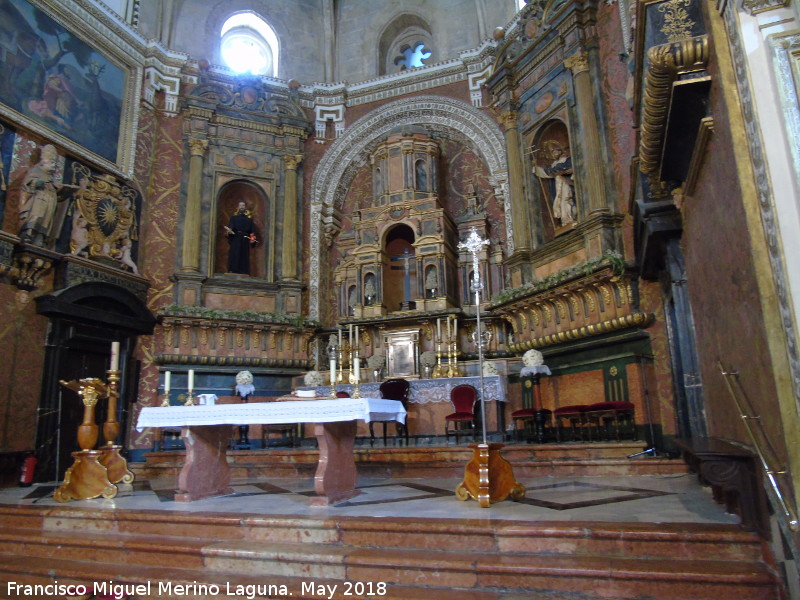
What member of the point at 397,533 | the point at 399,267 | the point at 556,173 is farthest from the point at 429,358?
the point at 397,533

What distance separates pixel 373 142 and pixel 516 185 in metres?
4.43

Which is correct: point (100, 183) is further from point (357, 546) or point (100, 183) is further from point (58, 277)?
point (357, 546)

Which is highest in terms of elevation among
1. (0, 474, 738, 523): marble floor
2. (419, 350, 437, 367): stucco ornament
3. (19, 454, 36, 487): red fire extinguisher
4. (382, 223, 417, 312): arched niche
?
(382, 223, 417, 312): arched niche

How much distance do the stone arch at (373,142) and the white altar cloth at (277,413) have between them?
7717mm

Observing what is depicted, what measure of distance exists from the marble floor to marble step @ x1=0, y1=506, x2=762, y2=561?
0.25m

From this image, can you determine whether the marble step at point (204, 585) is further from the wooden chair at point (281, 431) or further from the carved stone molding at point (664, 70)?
the wooden chair at point (281, 431)

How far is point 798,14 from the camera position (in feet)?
9.59

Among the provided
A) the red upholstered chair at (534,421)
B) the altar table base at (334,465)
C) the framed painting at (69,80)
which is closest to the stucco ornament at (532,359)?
the red upholstered chair at (534,421)

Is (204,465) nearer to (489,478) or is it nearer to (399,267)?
(489,478)

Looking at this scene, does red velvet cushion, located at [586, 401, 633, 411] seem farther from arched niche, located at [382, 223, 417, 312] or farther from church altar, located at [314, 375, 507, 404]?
arched niche, located at [382, 223, 417, 312]

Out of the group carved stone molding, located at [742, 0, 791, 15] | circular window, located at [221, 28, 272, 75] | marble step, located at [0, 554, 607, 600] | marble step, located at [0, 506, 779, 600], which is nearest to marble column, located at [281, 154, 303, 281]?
circular window, located at [221, 28, 272, 75]

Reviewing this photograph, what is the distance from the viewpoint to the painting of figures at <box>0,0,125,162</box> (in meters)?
9.59

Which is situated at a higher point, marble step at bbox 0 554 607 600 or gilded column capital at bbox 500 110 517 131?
gilded column capital at bbox 500 110 517 131

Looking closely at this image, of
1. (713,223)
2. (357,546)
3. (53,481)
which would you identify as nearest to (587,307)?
(713,223)
